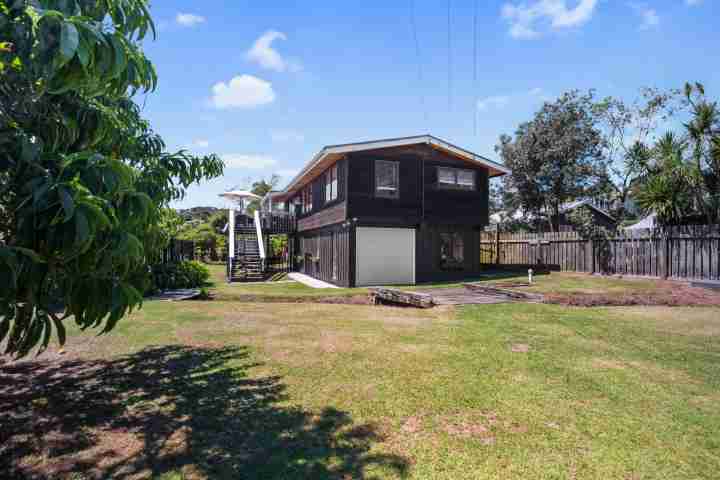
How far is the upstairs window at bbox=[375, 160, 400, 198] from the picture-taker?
16766 mm

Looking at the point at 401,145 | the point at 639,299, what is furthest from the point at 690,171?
the point at 401,145

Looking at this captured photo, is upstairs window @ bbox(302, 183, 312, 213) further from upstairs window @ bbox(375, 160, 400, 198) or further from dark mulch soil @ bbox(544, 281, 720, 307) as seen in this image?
dark mulch soil @ bbox(544, 281, 720, 307)

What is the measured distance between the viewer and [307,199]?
933 inches

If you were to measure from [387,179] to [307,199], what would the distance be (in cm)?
792

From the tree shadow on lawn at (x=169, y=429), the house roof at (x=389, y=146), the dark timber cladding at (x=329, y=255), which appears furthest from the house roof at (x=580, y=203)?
the tree shadow on lawn at (x=169, y=429)

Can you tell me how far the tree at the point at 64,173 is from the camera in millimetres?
Answer: 1773

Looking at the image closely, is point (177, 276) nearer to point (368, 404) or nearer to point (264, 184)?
point (368, 404)

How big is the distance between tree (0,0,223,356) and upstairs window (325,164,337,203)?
49.9 ft

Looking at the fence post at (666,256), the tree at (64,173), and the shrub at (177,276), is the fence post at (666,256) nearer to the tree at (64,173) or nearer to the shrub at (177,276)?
the shrub at (177,276)

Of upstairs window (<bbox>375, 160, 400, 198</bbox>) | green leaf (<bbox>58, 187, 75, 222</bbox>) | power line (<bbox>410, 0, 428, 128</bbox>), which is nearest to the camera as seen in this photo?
green leaf (<bbox>58, 187, 75, 222</bbox>)

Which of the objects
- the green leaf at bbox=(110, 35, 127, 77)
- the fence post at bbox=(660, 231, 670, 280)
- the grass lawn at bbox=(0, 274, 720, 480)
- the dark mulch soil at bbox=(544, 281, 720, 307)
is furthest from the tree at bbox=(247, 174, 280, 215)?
the green leaf at bbox=(110, 35, 127, 77)

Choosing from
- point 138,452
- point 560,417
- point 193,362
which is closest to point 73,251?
point 138,452

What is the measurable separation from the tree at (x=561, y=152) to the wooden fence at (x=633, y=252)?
8.17 m

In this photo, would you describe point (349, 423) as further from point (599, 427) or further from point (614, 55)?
point (614, 55)
